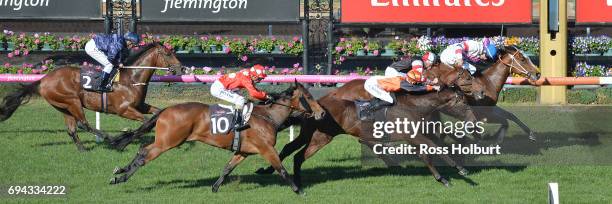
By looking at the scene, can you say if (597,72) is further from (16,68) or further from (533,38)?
(16,68)

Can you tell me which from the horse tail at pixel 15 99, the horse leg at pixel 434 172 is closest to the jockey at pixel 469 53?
the horse leg at pixel 434 172

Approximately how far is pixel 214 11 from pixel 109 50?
5.77 metres

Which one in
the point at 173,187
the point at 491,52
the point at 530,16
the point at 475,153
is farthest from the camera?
the point at 530,16

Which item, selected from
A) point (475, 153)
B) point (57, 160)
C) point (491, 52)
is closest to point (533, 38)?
point (491, 52)

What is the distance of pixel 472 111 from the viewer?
11.6 m

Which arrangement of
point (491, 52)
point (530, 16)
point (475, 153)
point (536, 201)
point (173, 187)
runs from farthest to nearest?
1. point (530, 16)
2. point (491, 52)
3. point (475, 153)
4. point (173, 187)
5. point (536, 201)

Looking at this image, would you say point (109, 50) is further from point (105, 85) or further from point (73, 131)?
point (73, 131)

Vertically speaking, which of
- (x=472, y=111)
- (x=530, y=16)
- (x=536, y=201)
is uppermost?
(x=530, y=16)

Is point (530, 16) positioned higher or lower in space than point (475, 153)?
higher

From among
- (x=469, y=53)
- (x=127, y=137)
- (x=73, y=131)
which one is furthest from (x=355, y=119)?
(x=73, y=131)

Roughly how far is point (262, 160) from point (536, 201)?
357 centimetres

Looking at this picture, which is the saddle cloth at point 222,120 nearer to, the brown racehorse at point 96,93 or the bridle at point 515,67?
the brown racehorse at point 96,93

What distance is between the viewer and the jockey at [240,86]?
988 centimetres

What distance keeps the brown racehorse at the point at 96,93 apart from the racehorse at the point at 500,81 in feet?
11.9
